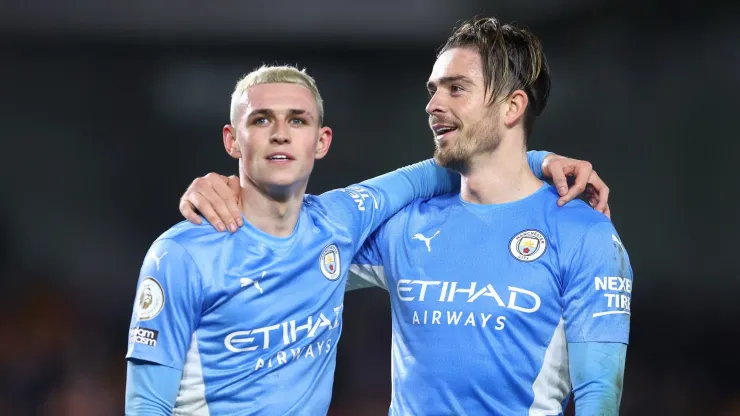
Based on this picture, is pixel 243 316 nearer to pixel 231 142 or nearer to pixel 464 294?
pixel 231 142

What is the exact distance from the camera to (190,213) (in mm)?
2373

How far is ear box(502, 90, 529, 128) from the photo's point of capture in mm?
2766

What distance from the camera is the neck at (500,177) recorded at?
8.93ft

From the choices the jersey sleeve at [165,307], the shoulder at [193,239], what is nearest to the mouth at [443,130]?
the shoulder at [193,239]

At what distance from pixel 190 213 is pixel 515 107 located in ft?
3.72

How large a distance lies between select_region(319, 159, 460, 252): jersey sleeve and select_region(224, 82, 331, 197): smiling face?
26 cm

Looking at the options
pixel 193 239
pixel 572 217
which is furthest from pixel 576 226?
pixel 193 239

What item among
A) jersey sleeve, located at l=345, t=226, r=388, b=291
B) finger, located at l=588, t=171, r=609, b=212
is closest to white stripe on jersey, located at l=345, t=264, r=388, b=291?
jersey sleeve, located at l=345, t=226, r=388, b=291

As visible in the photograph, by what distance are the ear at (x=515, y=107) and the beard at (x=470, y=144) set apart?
0.18ft
